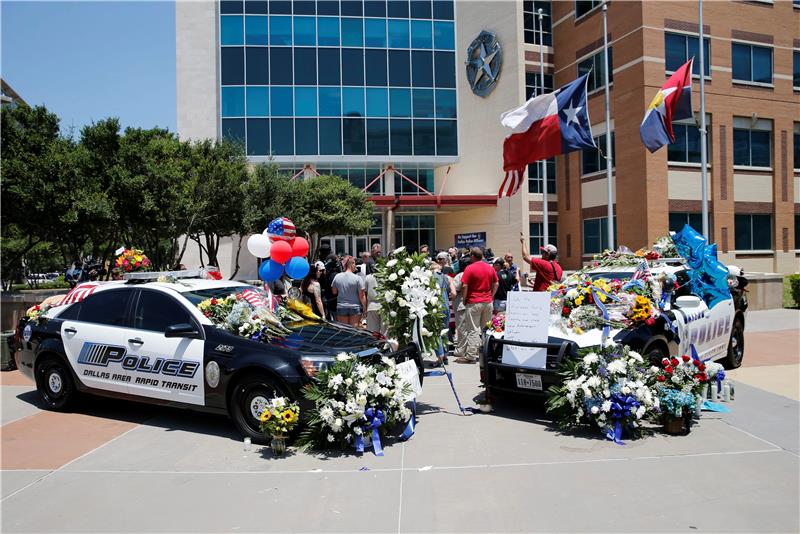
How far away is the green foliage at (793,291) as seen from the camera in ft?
59.8

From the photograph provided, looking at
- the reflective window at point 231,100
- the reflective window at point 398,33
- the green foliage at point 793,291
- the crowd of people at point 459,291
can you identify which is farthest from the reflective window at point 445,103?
the crowd of people at point 459,291

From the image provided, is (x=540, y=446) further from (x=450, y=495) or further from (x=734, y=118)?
(x=734, y=118)

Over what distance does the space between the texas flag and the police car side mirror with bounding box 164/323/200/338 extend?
8.22m

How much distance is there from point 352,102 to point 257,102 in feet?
18.3

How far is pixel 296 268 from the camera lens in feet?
28.4

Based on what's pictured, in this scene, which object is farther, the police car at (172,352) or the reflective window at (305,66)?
the reflective window at (305,66)

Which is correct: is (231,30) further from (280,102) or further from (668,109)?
(668,109)

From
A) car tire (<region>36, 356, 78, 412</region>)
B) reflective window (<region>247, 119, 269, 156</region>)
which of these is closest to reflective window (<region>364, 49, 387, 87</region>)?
reflective window (<region>247, 119, 269, 156</region>)

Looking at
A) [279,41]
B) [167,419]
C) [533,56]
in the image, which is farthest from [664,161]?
[167,419]

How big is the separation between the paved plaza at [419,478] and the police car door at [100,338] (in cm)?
57

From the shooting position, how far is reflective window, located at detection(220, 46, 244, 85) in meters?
34.4

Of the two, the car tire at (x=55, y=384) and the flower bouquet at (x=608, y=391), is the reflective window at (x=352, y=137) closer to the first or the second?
the car tire at (x=55, y=384)

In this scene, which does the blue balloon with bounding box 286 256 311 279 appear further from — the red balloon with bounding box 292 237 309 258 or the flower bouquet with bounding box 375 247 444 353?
the flower bouquet with bounding box 375 247 444 353

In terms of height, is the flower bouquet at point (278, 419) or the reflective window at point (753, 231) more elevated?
the reflective window at point (753, 231)
